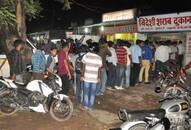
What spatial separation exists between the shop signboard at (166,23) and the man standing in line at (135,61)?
127 inches

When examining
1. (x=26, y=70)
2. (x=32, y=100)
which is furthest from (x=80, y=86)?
(x=32, y=100)

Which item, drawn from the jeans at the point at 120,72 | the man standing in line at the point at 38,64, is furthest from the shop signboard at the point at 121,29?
the man standing in line at the point at 38,64

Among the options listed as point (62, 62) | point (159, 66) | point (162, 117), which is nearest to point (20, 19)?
point (62, 62)

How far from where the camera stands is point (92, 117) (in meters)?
10.5

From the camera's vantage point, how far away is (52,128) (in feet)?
30.2

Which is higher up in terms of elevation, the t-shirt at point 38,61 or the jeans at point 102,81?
the t-shirt at point 38,61

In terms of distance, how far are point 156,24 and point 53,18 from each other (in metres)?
40.9

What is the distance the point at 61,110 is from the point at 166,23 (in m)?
10.1

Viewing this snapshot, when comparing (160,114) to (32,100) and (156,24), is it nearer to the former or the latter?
(32,100)

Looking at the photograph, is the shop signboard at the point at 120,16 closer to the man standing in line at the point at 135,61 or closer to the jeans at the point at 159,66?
the jeans at the point at 159,66

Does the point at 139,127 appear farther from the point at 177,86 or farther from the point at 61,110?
the point at 177,86

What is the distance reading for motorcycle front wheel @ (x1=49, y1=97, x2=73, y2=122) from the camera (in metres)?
9.66

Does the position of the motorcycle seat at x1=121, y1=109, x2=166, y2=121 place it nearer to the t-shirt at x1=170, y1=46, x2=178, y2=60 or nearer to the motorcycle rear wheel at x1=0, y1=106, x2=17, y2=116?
the motorcycle rear wheel at x1=0, y1=106, x2=17, y2=116

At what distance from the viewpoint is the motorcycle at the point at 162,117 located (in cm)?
721
